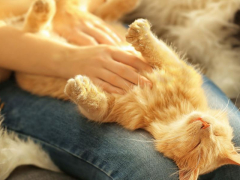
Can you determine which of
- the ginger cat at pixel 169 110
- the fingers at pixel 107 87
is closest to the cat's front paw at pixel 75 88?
the ginger cat at pixel 169 110

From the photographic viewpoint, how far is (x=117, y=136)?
920mm

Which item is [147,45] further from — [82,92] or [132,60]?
[82,92]

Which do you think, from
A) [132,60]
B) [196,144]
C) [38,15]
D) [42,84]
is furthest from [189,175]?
[38,15]

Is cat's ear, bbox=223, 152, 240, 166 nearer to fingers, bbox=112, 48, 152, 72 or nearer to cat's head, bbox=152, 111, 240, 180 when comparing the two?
cat's head, bbox=152, 111, 240, 180

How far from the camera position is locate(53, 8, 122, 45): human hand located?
49.1 inches

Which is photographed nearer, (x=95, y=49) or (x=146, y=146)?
(x=146, y=146)

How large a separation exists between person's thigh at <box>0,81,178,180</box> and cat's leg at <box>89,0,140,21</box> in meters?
0.61

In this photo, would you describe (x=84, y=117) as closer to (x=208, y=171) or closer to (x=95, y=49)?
(x=95, y=49)

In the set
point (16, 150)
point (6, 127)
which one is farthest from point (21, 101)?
point (16, 150)

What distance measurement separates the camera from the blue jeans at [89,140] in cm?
86

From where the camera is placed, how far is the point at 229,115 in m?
1.03

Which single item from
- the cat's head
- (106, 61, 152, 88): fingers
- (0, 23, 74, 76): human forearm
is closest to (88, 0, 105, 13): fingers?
(0, 23, 74, 76): human forearm

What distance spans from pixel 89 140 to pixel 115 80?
25cm

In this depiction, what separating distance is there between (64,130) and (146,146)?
322 mm
